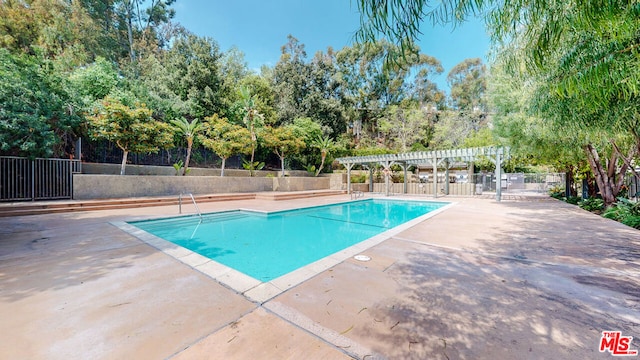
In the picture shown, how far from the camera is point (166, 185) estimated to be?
12500mm

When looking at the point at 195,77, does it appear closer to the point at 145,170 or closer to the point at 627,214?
the point at 145,170

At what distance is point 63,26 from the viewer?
17.0m

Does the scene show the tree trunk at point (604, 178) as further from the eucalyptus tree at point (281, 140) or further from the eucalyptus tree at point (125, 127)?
the eucalyptus tree at point (125, 127)

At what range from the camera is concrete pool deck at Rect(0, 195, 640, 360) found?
Answer: 1734 millimetres

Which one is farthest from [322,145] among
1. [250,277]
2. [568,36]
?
[250,277]

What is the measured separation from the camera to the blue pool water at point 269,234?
15.7ft

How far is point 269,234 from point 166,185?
8.66m

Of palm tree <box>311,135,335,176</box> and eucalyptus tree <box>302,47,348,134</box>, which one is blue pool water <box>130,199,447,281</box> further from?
eucalyptus tree <box>302,47,348,134</box>

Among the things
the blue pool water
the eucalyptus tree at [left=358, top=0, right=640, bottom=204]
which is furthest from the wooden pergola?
the eucalyptus tree at [left=358, top=0, right=640, bottom=204]

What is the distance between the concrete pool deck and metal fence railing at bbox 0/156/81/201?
7474mm

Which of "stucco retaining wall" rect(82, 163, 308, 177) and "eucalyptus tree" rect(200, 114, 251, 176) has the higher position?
"eucalyptus tree" rect(200, 114, 251, 176)

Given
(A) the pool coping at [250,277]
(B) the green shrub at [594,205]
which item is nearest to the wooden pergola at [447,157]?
(B) the green shrub at [594,205]

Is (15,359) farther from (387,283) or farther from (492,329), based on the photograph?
(492,329)

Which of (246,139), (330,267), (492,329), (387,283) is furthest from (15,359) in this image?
(246,139)
